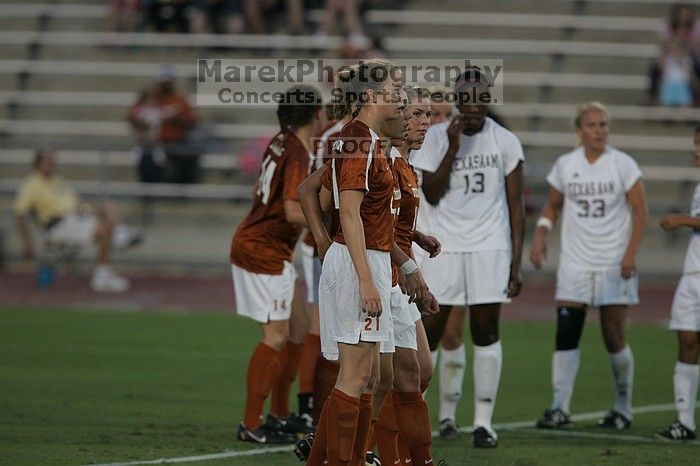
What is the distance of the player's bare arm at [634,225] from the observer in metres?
9.99

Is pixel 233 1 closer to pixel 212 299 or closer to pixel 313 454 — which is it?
pixel 212 299

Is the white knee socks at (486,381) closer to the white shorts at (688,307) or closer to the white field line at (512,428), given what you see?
the white field line at (512,428)

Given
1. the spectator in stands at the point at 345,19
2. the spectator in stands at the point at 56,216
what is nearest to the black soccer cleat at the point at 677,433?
the spectator in stands at the point at 56,216

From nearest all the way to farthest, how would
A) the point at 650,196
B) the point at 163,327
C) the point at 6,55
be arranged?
the point at 163,327, the point at 650,196, the point at 6,55

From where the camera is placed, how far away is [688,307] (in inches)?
376

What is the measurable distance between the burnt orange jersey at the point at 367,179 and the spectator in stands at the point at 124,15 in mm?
19532

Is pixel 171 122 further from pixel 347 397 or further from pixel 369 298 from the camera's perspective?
pixel 369 298

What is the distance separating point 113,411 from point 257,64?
47.8 ft

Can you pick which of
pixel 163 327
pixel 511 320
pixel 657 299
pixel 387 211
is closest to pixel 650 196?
pixel 657 299

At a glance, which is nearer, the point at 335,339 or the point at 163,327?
the point at 335,339

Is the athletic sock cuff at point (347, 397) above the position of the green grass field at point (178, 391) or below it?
above

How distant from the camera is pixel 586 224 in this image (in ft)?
33.6

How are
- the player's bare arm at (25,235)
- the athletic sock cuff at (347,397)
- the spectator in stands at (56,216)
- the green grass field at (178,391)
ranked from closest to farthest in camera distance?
the athletic sock cuff at (347,397), the green grass field at (178,391), the player's bare arm at (25,235), the spectator in stands at (56,216)

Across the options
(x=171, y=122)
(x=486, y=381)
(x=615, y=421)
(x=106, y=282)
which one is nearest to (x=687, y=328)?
(x=615, y=421)
